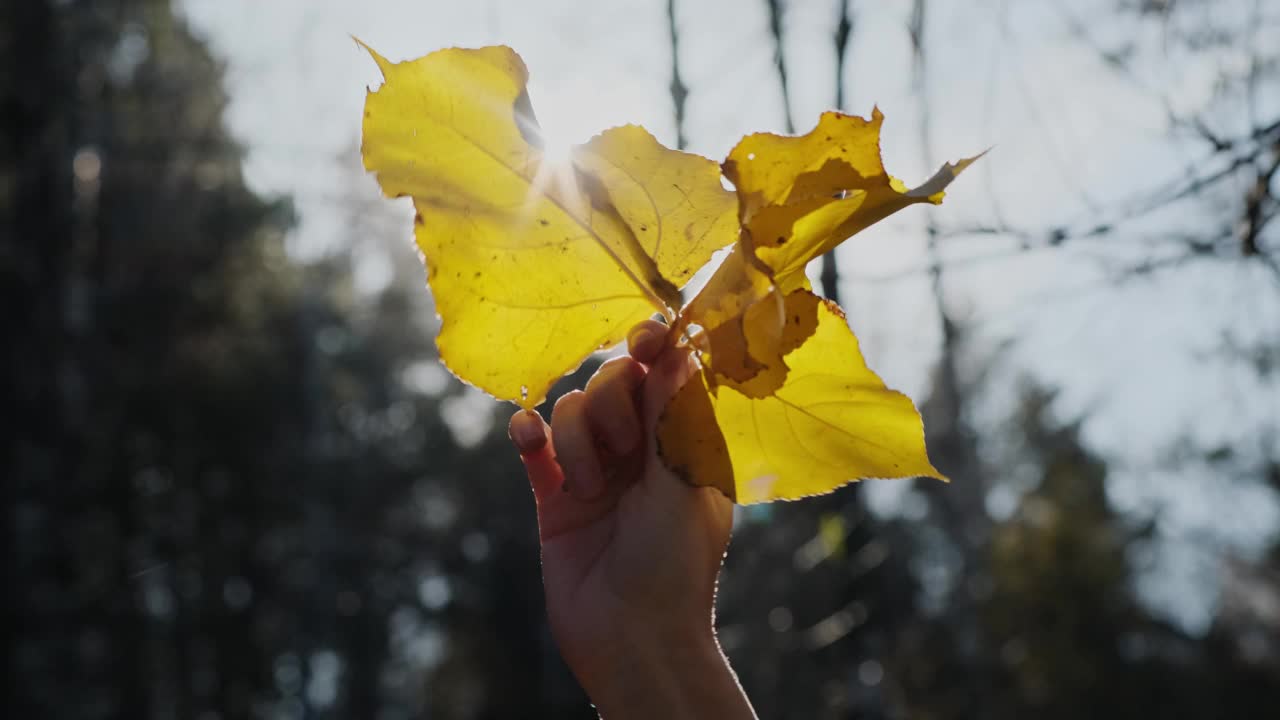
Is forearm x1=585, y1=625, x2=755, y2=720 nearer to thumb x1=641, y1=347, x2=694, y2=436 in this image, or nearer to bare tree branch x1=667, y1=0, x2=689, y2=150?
thumb x1=641, y1=347, x2=694, y2=436

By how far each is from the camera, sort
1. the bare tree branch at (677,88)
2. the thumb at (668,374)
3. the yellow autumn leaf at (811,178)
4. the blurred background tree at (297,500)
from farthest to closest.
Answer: the blurred background tree at (297,500), the bare tree branch at (677,88), the thumb at (668,374), the yellow autumn leaf at (811,178)

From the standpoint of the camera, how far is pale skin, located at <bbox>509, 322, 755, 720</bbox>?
853mm

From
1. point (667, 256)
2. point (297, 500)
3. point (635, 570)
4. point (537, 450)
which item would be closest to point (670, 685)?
point (635, 570)

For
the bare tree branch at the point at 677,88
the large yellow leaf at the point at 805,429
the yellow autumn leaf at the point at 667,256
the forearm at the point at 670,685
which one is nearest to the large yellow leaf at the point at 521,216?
the yellow autumn leaf at the point at 667,256

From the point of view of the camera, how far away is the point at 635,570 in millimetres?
890

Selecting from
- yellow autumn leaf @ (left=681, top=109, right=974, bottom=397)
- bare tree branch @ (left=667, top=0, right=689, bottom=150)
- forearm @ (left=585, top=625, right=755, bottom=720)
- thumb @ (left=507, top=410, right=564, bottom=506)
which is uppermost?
bare tree branch @ (left=667, top=0, right=689, bottom=150)

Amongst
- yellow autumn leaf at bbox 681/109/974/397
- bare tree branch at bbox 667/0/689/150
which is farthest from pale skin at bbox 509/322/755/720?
bare tree branch at bbox 667/0/689/150

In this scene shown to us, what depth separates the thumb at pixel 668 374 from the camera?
791 mm

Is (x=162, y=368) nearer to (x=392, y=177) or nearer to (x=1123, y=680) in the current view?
(x=392, y=177)

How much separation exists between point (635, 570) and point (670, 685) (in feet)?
0.37

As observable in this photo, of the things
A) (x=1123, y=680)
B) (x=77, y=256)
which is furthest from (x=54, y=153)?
(x=1123, y=680)

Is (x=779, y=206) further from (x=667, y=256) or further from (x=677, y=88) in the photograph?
(x=677, y=88)

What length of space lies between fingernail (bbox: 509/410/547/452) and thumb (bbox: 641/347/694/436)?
0.44 feet

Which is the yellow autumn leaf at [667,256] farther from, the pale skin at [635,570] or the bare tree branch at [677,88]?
the bare tree branch at [677,88]
